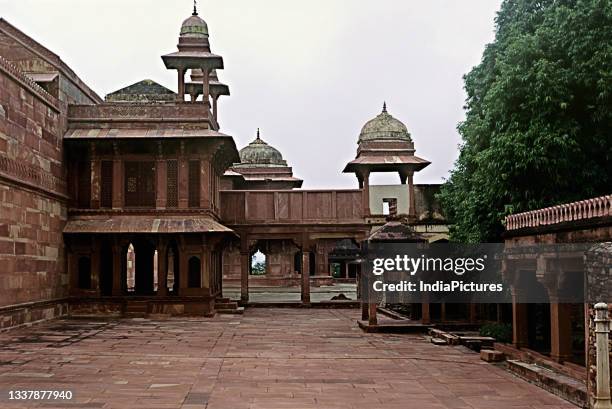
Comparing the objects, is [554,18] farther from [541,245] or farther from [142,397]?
[142,397]

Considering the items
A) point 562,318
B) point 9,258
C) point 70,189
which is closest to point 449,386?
point 562,318

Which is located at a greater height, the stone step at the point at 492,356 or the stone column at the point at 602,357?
the stone column at the point at 602,357

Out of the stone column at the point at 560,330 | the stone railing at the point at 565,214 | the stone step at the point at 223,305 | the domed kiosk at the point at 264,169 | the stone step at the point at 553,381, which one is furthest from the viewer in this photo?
the domed kiosk at the point at 264,169

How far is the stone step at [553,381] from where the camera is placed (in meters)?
9.45

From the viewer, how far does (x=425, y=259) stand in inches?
765

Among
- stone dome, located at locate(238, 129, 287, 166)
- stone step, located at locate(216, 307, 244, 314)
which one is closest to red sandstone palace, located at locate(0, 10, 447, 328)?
stone step, located at locate(216, 307, 244, 314)

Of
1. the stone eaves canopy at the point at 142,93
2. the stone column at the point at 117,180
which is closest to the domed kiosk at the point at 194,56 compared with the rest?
the stone eaves canopy at the point at 142,93

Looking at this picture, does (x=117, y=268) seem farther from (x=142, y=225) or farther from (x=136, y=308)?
(x=142, y=225)

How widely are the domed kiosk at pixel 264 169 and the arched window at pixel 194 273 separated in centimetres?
1746

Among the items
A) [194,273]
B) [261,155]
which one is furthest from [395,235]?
[261,155]

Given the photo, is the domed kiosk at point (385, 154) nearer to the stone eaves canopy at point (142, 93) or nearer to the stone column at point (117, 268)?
the stone eaves canopy at point (142, 93)

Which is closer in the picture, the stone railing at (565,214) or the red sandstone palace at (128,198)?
the stone railing at (565,214)

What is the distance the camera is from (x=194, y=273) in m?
22.5

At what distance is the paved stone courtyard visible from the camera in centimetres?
951
